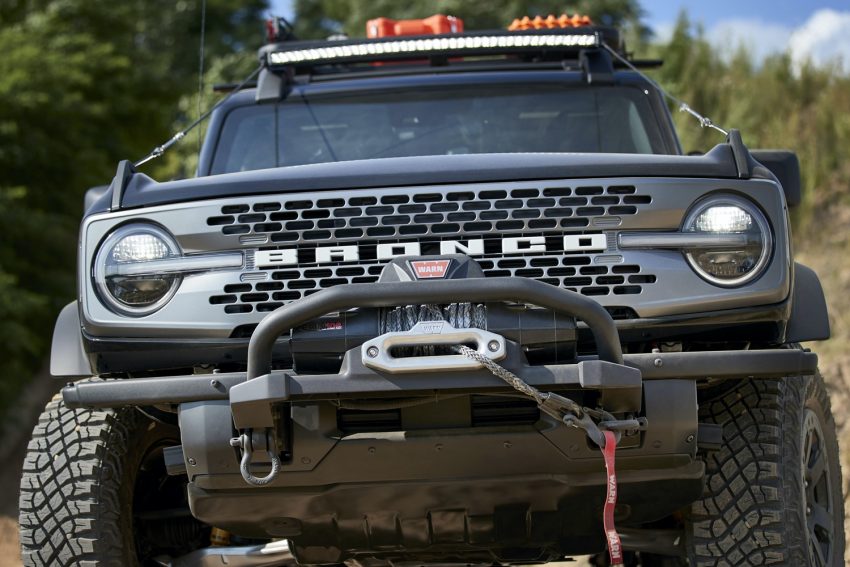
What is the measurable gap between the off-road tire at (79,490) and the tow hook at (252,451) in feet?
2.68

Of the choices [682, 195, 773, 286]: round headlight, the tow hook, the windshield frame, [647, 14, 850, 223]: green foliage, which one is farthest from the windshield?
[647, 14, 850, 223]: green foliage

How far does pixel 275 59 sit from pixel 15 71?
561 inches

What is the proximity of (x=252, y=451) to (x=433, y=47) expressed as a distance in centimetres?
276

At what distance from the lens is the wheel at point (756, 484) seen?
13.1 ft

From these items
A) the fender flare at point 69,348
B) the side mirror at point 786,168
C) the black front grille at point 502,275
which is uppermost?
the side mirror at point 786,168

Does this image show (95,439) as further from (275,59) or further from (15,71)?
(15,71)

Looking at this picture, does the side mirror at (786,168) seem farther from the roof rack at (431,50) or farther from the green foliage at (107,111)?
the green foliage at (107,111)

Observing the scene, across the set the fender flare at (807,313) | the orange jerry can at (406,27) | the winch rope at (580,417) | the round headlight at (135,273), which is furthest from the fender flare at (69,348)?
the orange jerry can at (406,27)

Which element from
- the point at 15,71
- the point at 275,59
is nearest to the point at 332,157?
the point at 275,59

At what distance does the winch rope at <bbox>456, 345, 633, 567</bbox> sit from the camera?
3490 mm

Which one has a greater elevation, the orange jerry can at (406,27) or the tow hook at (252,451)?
the orange jerry can at (406,27)

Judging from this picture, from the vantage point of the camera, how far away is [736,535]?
4.02 metres

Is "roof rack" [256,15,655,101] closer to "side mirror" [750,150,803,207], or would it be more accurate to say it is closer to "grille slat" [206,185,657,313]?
"side mirror" [750,150,803,207]

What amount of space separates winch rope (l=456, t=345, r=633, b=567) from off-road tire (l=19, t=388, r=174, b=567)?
1416 millimetres
